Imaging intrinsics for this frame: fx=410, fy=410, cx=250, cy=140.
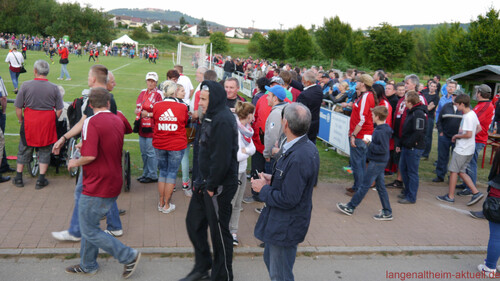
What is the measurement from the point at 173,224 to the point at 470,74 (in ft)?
53.2

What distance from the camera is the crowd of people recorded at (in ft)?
11.5

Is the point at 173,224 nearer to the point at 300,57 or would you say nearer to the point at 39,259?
the point at 39,259

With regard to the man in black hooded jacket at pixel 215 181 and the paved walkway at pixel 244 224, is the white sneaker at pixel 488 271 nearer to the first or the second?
the paved walkway at pixel 244 224

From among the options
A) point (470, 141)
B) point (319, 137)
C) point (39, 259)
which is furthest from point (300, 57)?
point (39, 259)

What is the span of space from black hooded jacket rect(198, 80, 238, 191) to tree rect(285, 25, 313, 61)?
52.3 meters

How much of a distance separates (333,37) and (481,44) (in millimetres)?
23391

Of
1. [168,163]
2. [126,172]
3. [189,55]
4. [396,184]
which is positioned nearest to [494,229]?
[396,184]

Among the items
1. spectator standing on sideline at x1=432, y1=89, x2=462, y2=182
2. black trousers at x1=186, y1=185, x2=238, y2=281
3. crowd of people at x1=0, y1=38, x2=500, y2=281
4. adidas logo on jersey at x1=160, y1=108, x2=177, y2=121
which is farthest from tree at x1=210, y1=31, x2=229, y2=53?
black trousers at x1=186, y1=185, x2=238, y2=281

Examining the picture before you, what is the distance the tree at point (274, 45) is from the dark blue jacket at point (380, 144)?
55125mm

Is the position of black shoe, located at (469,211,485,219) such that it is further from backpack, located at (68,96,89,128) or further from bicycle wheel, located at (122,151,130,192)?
backpack, located at (68,96,89,128)

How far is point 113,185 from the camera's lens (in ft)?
13.7

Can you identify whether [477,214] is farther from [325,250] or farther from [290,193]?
[290,193]

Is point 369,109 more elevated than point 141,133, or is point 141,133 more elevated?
point 369,109

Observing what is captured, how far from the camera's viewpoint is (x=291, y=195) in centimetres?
330
